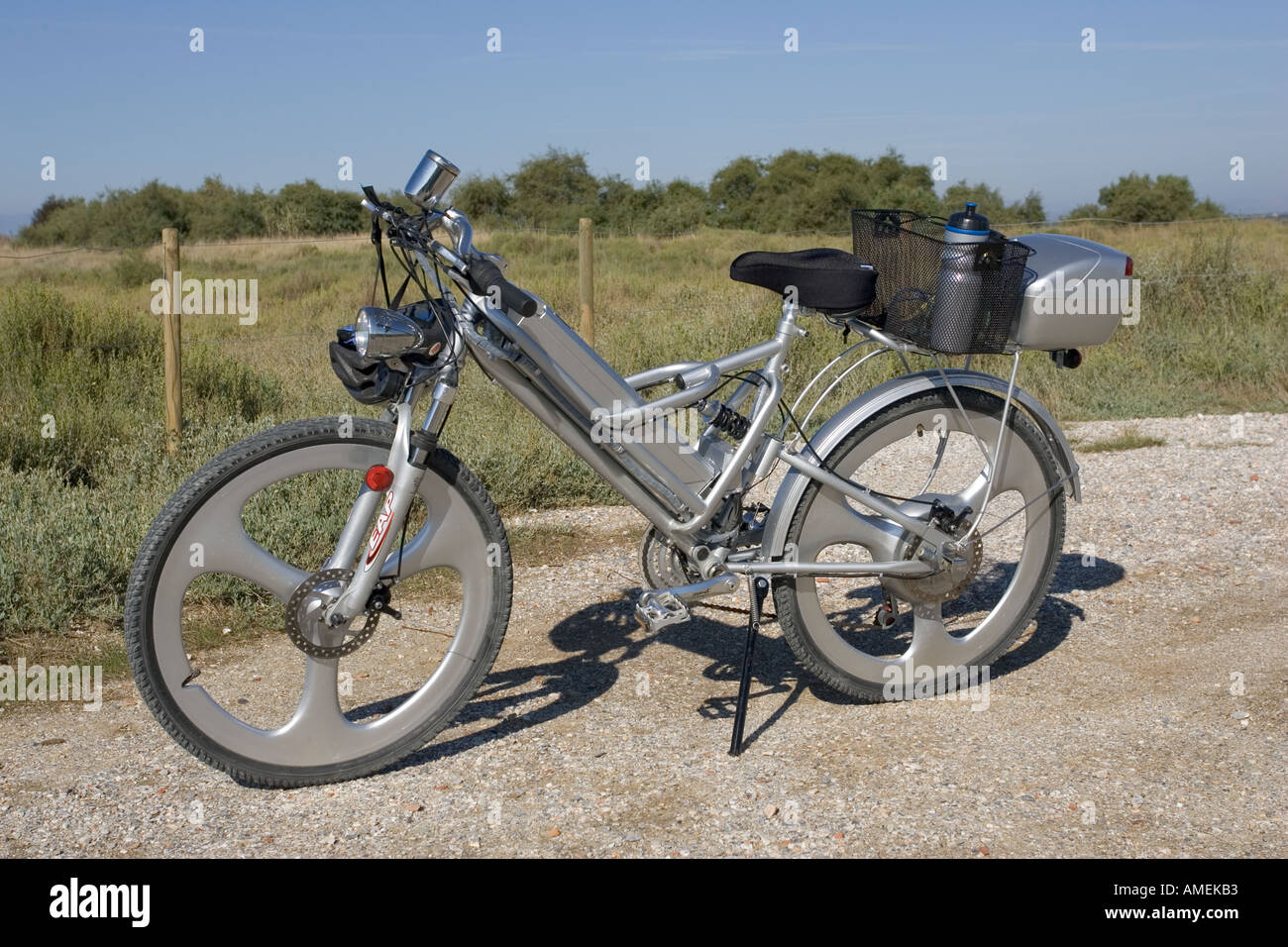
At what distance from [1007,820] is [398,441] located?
1917 mm

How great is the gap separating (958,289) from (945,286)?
0.04m

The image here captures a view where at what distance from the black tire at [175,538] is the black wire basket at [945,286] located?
1415 mm

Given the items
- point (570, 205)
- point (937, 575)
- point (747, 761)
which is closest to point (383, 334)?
point (747, 761)

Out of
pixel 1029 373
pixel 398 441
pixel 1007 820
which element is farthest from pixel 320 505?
pixel 1029 373

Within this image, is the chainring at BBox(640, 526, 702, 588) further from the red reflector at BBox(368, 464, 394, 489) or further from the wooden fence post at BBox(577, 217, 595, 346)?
the wooden fence post at BBox(577, 217, 595, 346)

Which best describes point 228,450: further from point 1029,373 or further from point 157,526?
point 1029,373

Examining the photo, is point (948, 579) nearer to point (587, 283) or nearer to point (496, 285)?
point (496, 285)

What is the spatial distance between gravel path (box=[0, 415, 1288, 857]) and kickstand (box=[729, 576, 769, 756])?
62mm

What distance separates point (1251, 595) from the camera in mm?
5125

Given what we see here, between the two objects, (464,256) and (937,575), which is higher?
Result: (464,256)

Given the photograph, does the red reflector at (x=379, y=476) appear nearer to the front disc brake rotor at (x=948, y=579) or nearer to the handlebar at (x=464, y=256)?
the handlebar at (x=464, y=256)

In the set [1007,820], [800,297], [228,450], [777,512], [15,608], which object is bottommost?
[1007,820]

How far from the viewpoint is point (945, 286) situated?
3729 mm

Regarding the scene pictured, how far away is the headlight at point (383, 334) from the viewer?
3.23 m
